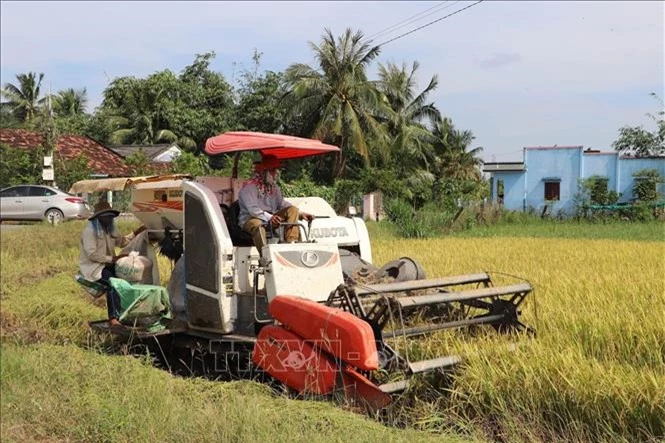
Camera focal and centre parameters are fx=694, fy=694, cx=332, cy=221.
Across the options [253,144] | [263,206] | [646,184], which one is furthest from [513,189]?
[253,144]

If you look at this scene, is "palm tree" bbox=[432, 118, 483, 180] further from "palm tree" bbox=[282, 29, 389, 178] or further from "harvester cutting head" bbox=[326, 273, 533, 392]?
"harvester cutting head" bbox=[326, 273, 533, 392]

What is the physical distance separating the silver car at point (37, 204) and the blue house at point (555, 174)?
2780 cm

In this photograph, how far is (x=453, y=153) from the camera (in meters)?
36.2

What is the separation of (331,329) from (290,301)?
48 cm

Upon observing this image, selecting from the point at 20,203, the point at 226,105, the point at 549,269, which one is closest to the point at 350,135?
the point at 226,105

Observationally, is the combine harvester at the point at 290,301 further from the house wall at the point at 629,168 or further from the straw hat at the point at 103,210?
the house wall at the point at 629,168

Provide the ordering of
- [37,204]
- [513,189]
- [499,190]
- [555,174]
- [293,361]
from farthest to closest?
[499,190], [513,189], [555,174], [293,361], [37,204]

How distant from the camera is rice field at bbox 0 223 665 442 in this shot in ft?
10.0

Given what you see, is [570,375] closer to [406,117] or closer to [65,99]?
[65,99]

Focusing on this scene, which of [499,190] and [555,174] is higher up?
[555,174]

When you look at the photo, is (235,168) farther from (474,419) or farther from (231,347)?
(474,419)

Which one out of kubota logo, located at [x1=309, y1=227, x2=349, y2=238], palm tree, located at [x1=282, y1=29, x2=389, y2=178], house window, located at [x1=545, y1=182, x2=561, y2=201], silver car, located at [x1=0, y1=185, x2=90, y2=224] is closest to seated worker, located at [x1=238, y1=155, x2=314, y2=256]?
kubota logo, located at [x1=309, y1=227, x2=349, y2=238]

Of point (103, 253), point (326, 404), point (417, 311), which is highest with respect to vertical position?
point (103, 253)

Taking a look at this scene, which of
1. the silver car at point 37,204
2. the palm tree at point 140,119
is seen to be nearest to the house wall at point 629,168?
the palm tree at point 140,119
